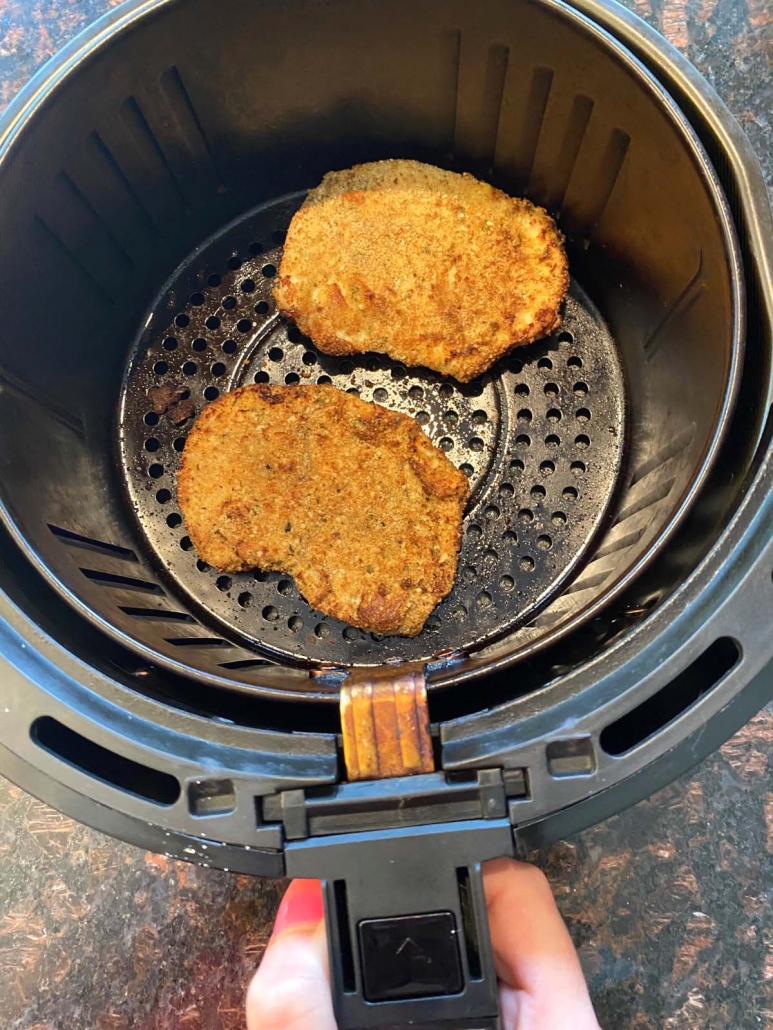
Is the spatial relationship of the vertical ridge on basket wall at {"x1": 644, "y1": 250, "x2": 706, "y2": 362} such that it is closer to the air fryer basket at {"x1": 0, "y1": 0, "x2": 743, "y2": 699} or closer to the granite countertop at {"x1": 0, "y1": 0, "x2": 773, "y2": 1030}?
the air fryer basket at {"x1": 0, "y1": 0, "x2": 743, "y2": 699}

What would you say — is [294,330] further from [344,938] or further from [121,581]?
[344,938]

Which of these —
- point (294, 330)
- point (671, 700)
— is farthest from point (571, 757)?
point (294, 330)

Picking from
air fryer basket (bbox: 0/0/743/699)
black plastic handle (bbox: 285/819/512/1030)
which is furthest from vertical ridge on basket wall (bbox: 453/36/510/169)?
black plastic handle (bbox: 285/819/512/1030)

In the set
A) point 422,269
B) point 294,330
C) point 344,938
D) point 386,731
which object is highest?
point 422,269

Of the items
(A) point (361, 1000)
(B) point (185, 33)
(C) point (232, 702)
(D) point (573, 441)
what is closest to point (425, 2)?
(B) point (185, 33)

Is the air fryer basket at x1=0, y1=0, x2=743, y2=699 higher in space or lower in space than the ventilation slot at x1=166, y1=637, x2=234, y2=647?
higher
